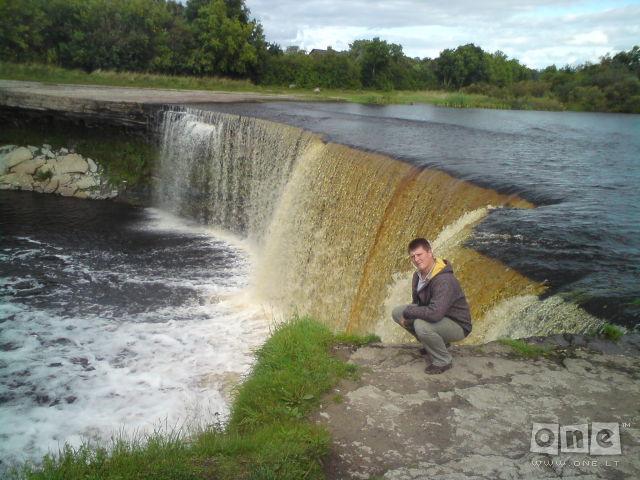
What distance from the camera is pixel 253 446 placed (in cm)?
413

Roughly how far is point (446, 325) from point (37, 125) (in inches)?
773

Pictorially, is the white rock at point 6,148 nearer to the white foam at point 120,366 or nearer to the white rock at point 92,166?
the white rock at point 92,166

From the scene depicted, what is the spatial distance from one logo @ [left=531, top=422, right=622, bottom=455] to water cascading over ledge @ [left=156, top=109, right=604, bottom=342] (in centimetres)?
175

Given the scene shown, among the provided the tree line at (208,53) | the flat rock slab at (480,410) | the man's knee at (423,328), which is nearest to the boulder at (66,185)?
the tree line at (208,53)

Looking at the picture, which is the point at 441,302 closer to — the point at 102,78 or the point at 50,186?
the point at 50,186

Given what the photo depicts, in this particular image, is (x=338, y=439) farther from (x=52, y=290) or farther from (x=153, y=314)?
(x=52, y=290)

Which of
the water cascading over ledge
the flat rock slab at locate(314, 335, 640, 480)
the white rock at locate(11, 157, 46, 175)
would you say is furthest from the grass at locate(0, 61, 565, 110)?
the flat rock slab at locate(314, 335, 640, 480)

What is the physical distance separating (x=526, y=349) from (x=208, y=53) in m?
36.7

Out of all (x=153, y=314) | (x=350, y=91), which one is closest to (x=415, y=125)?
(x=153, y=314)

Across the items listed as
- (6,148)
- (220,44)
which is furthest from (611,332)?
(220,44)

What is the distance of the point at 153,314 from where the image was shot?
10.0m

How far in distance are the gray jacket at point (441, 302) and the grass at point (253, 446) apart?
900 millimetres

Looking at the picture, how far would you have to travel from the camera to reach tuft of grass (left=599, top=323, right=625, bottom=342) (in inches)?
209

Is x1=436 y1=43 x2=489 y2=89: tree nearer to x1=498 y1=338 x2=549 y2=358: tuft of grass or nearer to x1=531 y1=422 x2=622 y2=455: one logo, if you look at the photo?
x1=498 y1=338 x2=549 y2=358: tuft of grass
